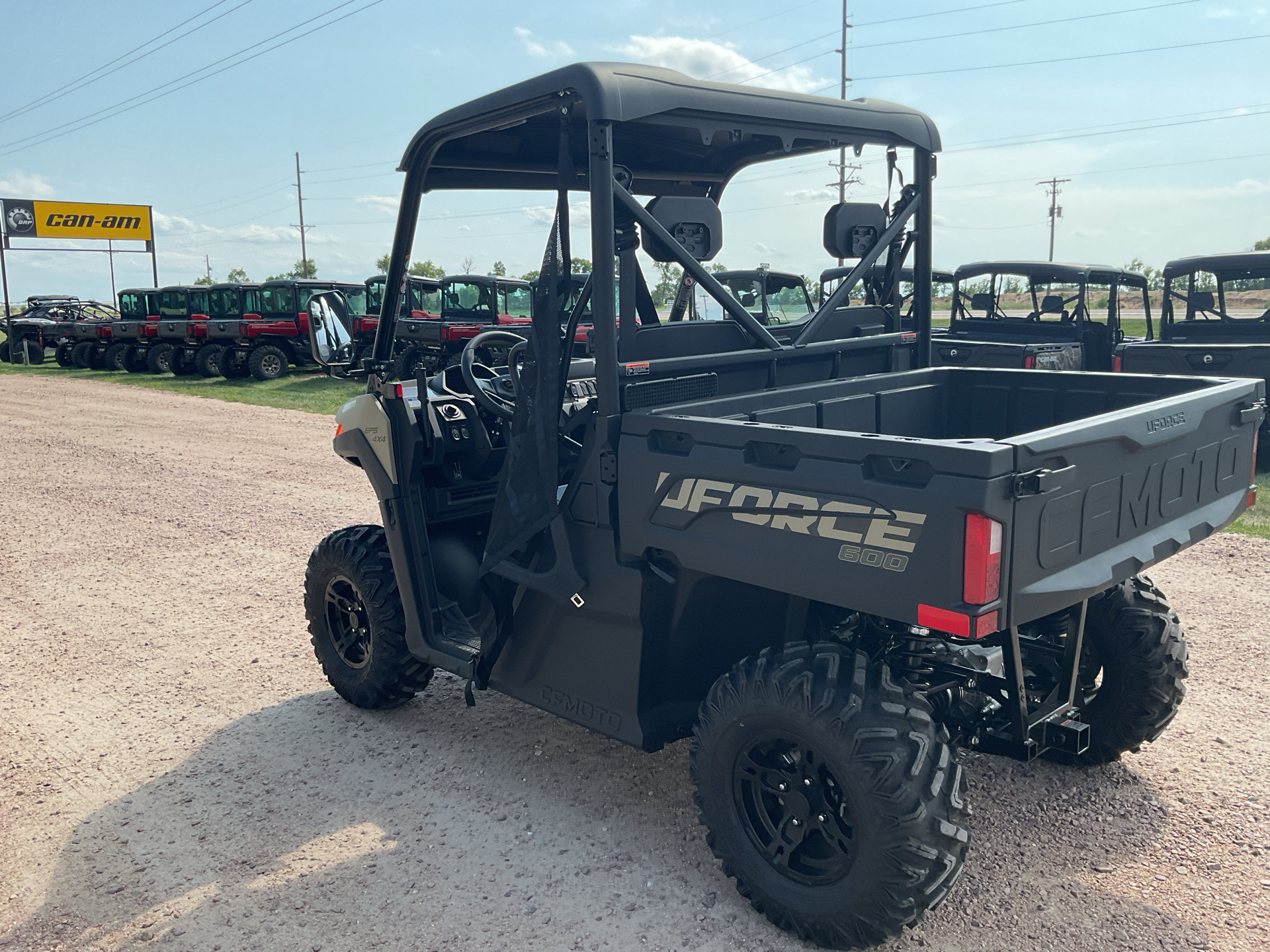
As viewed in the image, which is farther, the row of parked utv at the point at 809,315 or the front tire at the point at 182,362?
the front tire at the point at 182,362

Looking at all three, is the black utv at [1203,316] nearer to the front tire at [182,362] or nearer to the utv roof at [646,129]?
the utv roof at [646,129]

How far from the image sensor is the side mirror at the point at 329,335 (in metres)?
3.97

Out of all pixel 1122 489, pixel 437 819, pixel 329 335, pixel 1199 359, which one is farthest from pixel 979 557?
pixel 1199 359

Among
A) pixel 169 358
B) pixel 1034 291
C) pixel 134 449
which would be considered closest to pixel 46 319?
pixel 169 358

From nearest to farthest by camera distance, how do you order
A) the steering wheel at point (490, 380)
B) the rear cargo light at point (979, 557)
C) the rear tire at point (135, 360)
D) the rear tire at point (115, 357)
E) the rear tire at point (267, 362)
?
1. the rear cargo light at point (979, 557)
2. the steering wheel at point (490, 380)
3. the rear tire at point (267, 362)
4. the rear tire at point (135, 360)
5. the rear tire at point (115, 357)

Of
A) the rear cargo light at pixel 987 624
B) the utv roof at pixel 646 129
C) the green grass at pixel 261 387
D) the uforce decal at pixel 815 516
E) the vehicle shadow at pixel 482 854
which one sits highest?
the utv roof at pixel 646 129

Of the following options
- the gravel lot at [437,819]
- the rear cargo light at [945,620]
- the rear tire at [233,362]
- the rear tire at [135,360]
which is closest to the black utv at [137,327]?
the rear tire at [135,360]

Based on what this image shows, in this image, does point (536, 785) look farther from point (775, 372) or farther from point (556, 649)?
point (775, 372)

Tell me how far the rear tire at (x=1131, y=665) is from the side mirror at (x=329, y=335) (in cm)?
287

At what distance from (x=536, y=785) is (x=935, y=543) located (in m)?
1.92

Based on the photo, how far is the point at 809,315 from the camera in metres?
3.84

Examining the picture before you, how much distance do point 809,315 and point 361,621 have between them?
2.17 meters

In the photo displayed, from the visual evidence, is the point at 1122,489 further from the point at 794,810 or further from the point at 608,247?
the point at 608,247

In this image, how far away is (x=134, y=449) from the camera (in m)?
11.9
